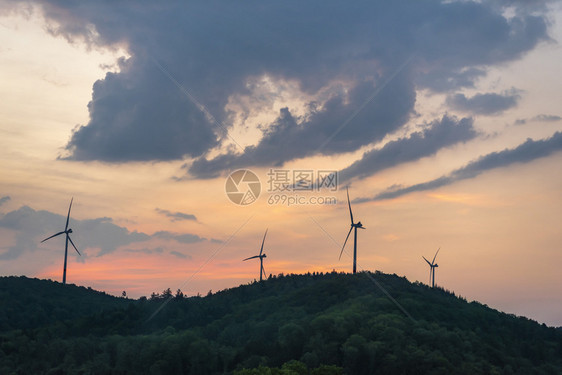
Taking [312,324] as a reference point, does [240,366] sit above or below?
below

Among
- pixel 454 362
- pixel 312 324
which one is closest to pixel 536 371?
pixel 454 362

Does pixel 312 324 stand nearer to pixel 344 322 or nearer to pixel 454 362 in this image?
pixel 344 322

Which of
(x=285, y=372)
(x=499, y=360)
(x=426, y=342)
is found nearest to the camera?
(x=285, y=372)

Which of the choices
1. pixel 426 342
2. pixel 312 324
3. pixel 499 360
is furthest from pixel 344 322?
pixel 499 360

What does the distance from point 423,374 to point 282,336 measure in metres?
49.6

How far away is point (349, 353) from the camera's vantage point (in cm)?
17225

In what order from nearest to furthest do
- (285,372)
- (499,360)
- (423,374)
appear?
(285,372) < (423,374) < (499,360)

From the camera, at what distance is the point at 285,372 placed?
13525 centimetres

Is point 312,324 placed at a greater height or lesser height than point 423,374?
greater

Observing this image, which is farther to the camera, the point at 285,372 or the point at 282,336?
the point at 282,336

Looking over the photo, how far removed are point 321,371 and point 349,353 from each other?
34.1 meters

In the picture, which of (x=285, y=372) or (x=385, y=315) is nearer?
(x=285, y=372)

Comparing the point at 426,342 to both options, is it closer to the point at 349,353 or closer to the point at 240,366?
the point at 349,353

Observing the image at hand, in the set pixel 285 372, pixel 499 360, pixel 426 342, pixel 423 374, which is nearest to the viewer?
pixel 285 372
